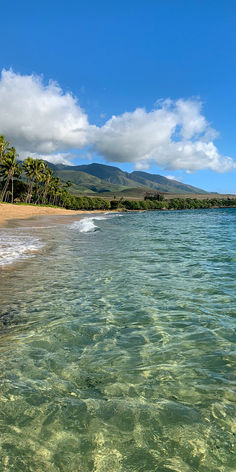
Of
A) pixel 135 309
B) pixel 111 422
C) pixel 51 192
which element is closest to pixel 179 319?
pixel 135 309

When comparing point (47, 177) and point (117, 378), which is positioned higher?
point (47, 177)

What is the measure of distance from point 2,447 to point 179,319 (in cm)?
493

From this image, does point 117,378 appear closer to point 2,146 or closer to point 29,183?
point 2,146

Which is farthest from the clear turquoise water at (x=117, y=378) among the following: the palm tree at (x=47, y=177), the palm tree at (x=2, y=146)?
the palm tree at (x=47, y=177)

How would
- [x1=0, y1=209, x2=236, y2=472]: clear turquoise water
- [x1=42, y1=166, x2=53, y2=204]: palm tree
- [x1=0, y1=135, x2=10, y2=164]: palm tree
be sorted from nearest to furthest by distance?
[x1=0, y1=209, x2=236, y2=472]: clear turquoise water, [x1=0, y1=135, x2=10, y2=164]: palm tree, [x1=42, y1=166, x2=53, y2=204]: palm tree

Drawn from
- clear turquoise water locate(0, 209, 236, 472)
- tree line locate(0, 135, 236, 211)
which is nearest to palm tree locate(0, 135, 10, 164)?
tree line locate(0, 135, 236, 211)

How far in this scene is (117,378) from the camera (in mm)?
4859

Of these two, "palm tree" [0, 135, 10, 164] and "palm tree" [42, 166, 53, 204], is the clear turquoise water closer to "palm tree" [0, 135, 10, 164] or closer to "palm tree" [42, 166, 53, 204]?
"palm tree" [0, 135, 10, 164]

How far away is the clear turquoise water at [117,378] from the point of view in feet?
11.1

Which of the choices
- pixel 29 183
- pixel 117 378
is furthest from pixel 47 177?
pixel 117 378

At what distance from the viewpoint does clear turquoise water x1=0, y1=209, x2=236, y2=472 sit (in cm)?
338

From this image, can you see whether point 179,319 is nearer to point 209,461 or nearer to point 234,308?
point 234,308

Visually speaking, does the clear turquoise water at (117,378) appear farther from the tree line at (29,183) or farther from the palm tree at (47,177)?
the palm tree at (47,177)

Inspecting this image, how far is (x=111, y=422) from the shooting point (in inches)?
152
